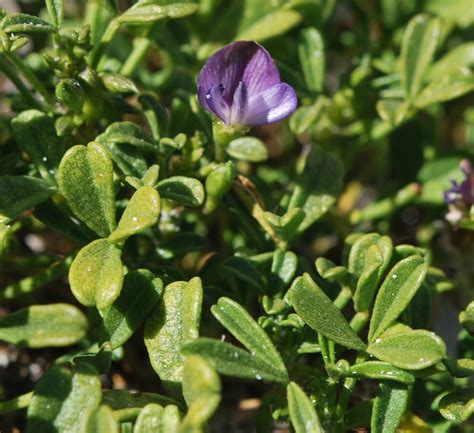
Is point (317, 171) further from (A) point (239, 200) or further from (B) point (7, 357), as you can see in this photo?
(B) point (7, 357)

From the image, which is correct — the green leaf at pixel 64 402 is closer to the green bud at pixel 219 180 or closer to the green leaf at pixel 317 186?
the green bud at pixel 219 180

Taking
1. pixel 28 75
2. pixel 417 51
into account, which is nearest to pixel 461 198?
pixel 417 51

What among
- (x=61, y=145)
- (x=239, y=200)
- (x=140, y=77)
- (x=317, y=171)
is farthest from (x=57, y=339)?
(x=140, y=77)

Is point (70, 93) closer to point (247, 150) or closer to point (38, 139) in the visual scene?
point (38, 139)

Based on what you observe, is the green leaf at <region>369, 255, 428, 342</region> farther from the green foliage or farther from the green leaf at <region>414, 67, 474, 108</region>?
the green leaf at <region>414, 67, 474, 108</region>

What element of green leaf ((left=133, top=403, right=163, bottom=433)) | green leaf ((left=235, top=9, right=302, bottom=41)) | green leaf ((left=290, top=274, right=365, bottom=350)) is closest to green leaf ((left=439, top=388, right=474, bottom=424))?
green leaf ((left=290, top=274, right=365, bottom=350))
